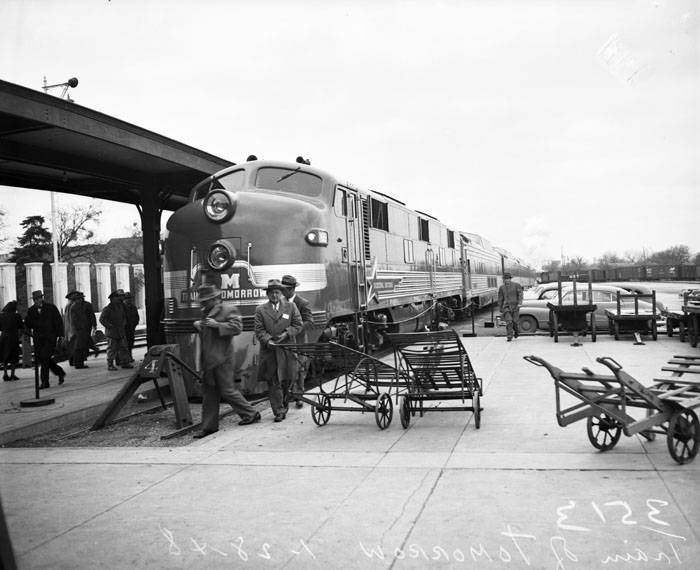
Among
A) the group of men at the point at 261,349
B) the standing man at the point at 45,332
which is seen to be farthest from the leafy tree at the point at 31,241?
the group of men at the point at 261,349

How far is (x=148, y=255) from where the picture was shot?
14797mm

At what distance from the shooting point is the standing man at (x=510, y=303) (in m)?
17.0

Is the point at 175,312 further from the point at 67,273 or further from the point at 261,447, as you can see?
→ the point at 67,273

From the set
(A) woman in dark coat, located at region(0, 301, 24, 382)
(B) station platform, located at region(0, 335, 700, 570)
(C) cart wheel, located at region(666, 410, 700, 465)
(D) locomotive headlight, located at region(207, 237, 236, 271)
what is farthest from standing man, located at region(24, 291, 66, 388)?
(C) cart wheel, located at region(666, 410, 700, 465)

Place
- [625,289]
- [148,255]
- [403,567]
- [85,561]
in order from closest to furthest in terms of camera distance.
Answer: [403,567] → [85,561] → [148,255] → [625,289]

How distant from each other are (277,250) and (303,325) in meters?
1.39

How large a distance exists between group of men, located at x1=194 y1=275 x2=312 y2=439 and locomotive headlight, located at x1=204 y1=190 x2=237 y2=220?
69.1 inches

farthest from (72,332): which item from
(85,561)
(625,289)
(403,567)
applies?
(625,289)

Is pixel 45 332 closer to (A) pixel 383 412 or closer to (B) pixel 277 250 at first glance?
(B) pixel 277 250

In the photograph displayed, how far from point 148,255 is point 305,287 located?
548cm

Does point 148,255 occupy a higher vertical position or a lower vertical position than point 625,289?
higher

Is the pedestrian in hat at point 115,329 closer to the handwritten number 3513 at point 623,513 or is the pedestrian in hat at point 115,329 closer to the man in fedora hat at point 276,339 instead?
the man in fedora hat at point 276,339

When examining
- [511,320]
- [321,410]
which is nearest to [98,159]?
[321,410]

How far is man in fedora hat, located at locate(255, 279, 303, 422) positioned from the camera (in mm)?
8875
